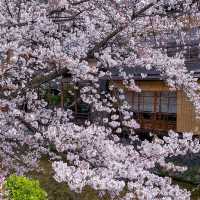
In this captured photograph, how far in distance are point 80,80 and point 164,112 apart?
36.4 feet

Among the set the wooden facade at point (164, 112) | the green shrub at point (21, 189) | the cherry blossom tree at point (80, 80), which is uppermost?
the cherry blossom tree at point (80, 80)

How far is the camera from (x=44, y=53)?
25.0 ft

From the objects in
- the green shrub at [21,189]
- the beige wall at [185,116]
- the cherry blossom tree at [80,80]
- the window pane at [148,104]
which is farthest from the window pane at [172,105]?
the green shrub at [21,189]

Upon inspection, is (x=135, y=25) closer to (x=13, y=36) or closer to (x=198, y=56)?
(x=13, y=36)

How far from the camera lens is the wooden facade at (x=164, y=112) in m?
17.9

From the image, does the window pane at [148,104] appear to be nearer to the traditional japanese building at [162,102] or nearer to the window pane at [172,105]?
the traditional japanese building at [162,102]

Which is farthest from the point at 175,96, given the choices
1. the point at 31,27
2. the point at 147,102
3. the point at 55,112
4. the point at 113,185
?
the point at 113,185

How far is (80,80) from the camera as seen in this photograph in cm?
845

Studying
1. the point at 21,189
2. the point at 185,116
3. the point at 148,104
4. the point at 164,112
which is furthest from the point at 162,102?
the point at 21,189

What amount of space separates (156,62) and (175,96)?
10383mm

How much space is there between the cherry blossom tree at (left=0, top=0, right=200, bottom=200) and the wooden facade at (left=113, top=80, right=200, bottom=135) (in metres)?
7.36

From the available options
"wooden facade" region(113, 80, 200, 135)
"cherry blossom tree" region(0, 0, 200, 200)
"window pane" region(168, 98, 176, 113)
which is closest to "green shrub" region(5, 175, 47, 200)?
"cherry blossom tree" region(0, 0, 200, 200)

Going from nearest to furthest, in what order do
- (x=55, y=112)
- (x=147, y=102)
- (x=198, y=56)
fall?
(x=55, y=112) < (x=198, y=56) < (x=147, y=102)

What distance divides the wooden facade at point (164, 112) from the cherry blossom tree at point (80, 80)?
7.36m
